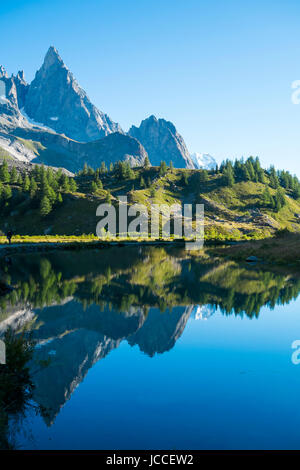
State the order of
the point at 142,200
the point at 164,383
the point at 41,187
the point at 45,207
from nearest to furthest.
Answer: the point at 164,383
the point at 45,207
the point at 41,187
the point at 142,200

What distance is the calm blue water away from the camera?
24.5 ft

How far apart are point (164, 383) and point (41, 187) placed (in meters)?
135

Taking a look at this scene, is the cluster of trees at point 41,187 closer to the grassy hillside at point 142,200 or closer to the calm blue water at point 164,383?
the grassy hillside at point 142,200

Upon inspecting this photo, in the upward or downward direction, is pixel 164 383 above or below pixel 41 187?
below

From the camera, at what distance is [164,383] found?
1041 centimetres

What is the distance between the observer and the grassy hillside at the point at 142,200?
11894cm

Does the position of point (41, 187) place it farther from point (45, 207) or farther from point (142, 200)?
point (142, 200)

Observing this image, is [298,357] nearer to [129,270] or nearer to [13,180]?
[129,270]

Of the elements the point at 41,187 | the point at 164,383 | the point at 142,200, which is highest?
the point at 41,187

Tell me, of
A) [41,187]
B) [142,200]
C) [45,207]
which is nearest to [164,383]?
[45,207]

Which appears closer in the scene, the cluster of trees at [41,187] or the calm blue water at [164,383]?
the calm blue water at [164,383]

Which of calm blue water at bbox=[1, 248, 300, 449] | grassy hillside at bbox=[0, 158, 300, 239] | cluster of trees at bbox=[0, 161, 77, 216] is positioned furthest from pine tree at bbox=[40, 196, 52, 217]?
calm blue water at bbox=[1, 248, 300, 449]

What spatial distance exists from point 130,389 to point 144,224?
105198mm

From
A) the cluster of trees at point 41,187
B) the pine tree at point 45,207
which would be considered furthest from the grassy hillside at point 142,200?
the pine tree at point 45,207
